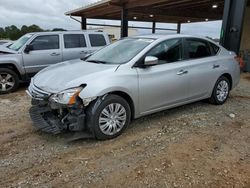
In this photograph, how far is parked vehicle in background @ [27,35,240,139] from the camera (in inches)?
139

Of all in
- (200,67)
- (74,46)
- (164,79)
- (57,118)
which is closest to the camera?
(57,118)

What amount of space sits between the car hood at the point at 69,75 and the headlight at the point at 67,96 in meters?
0.07

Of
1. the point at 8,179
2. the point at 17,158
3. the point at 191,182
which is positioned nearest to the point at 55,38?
the point at 17,158

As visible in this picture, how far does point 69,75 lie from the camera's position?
382 cm

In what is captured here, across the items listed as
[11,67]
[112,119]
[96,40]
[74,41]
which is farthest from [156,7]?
[112,119]

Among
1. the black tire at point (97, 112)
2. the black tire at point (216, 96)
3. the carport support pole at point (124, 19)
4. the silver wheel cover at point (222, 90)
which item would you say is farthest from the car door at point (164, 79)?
the carport support pole at point (124, 19)

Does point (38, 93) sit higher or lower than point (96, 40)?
lower

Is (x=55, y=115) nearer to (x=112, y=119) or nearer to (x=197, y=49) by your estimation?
(x=112, y=119)

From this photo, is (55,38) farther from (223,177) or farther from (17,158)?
(223,177)

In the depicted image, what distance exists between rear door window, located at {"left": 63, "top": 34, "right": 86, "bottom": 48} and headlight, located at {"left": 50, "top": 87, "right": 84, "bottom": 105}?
4.58 meters

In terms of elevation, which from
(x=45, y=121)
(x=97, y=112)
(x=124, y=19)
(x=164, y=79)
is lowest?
(x=45, y=121)

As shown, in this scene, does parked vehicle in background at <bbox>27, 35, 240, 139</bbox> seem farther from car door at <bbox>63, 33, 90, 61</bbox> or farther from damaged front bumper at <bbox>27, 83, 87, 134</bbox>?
car door at <bbox>63, 33, 90, 61</bbox>

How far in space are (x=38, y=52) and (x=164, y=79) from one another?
177 inches

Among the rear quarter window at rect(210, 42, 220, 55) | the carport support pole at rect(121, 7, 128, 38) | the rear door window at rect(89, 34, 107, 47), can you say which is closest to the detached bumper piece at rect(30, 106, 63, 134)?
the rear quarter window at rect(210, 42, 220, 55)
